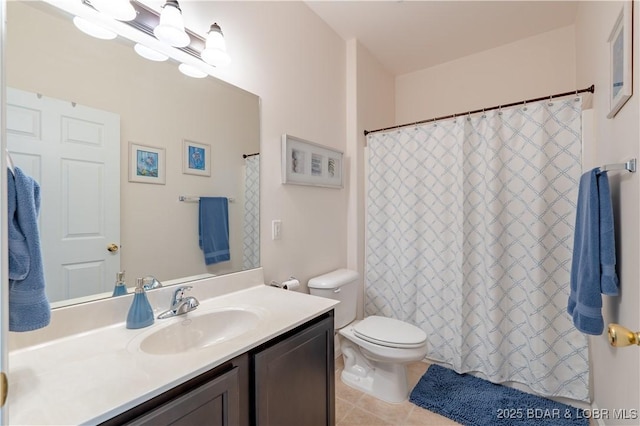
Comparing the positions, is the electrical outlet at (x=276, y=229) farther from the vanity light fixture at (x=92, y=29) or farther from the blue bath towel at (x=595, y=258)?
the blue bath towel at (x=595, y=258)

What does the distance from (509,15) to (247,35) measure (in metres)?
1.90

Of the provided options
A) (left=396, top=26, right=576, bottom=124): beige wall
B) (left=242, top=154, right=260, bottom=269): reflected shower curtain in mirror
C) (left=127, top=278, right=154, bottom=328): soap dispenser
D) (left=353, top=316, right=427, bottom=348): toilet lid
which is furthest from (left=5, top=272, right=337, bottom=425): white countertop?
(left=396, top=26, right=576, bottom=124): beige wall

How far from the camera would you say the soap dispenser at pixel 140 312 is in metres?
1.04

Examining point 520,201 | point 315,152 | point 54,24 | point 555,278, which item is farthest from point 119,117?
point 555,278

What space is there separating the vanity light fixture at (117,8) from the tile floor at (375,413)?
2097 mm

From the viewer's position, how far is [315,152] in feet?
6.64

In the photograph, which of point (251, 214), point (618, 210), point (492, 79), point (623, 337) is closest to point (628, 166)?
point (618, 210)

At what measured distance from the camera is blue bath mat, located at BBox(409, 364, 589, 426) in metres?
1.60

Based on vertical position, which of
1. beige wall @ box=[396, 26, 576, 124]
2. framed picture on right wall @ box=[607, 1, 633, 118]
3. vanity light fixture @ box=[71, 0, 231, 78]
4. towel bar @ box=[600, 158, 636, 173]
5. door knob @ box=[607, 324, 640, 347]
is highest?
beige wall @ box=[396, 26, 576, 124]

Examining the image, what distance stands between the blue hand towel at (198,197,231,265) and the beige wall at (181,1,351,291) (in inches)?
9.4

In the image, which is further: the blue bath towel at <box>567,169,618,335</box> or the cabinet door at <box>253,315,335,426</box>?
the blue bath towel at <box>567,169,618,335</box>

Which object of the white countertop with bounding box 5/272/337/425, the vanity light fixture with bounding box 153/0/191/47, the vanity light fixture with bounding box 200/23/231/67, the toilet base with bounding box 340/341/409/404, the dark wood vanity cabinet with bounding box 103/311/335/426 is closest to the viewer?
the white countertop with bounding box 5/272/337/425

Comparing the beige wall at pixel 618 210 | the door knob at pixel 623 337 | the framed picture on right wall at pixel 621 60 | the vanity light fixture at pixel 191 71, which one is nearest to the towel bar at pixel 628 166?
the beige wall at pixel 618 210

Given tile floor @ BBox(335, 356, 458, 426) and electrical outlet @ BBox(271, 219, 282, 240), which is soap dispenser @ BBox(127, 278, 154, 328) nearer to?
electrical outlet @ BBox(271, 219, 282, 240)
